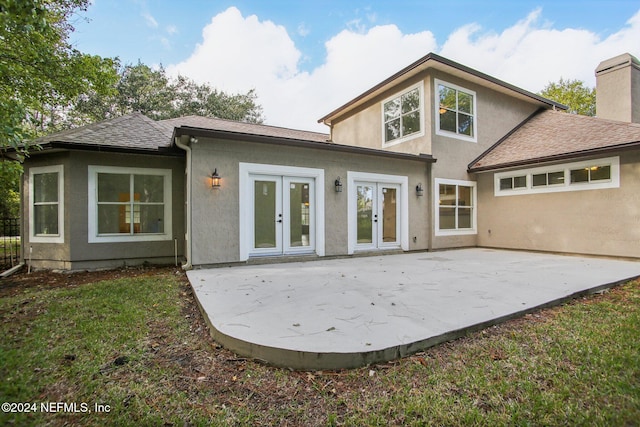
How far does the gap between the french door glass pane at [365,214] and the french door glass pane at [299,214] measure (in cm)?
160

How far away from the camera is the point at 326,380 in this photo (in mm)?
2191

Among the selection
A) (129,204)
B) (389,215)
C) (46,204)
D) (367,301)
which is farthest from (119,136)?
(389,215)

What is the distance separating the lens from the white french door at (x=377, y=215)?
8.22m

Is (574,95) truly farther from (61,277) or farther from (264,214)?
(61,277)

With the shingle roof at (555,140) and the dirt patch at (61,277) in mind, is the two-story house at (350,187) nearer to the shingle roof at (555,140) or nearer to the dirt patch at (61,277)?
the shingle roof at (555,140)

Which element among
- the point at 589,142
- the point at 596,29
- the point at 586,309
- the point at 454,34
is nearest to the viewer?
the point at 586,309

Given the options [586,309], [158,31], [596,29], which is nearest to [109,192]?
[586,309]

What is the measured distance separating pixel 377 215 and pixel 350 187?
1.28 meters

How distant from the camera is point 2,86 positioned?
20.5 feet

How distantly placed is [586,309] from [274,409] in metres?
4.12

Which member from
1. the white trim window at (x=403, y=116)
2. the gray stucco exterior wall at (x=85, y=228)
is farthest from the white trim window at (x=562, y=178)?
the gray stucco exterior wall at (x=85, y=228)

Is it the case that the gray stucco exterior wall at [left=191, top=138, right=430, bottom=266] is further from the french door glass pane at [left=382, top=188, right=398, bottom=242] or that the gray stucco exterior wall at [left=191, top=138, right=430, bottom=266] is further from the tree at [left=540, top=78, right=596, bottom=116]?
the tree at [left=540, top=78, right=596, bottom=116]

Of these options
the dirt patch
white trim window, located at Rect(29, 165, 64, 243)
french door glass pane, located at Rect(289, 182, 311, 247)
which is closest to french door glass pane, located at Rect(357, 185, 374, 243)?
french door glass pane, located at Rect(289, 182, 311, 247)

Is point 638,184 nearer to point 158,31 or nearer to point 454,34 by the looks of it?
point 454,34
